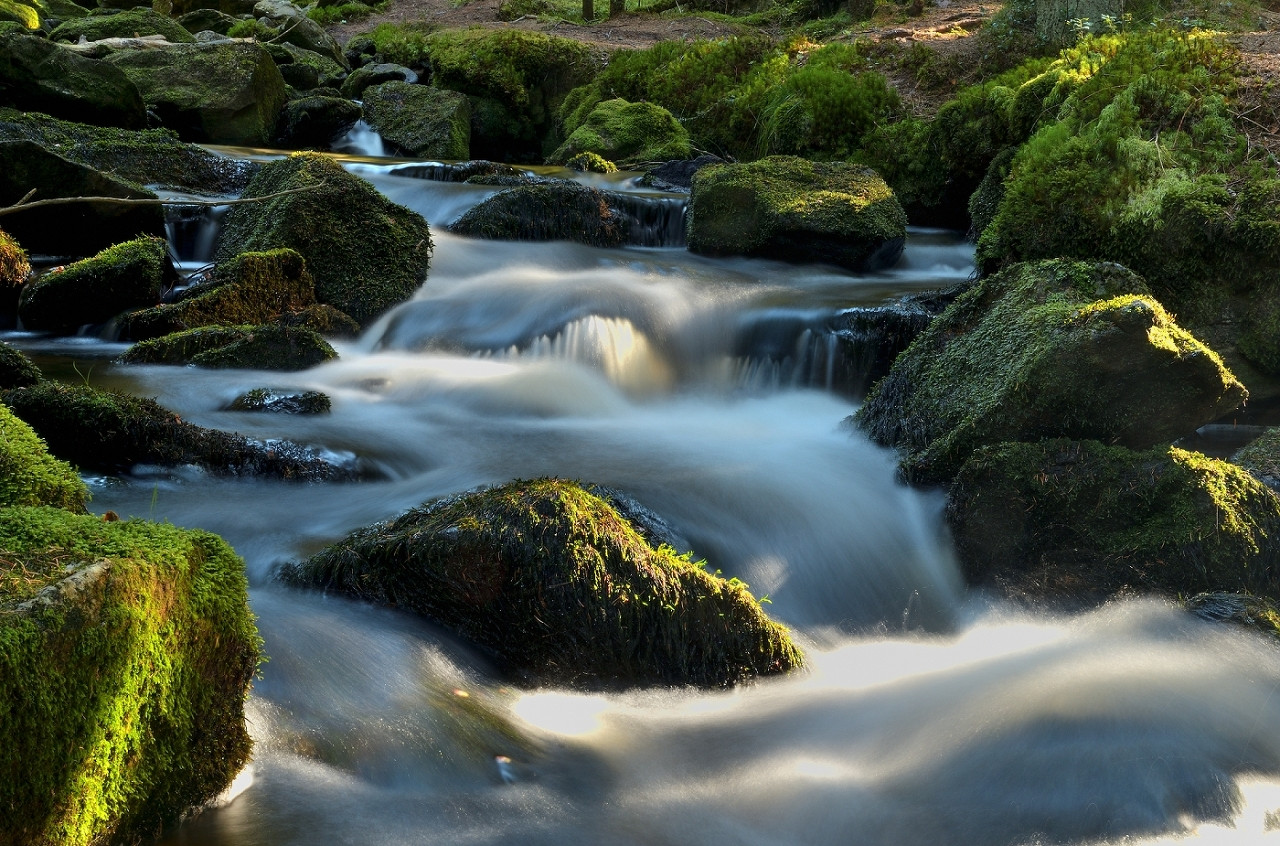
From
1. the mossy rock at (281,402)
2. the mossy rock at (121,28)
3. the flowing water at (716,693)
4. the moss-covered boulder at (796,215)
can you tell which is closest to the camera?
the flowing water at (716,693)

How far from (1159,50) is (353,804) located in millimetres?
9053

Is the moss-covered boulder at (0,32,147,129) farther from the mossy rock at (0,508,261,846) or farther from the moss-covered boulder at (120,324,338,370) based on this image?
the mossy rock at (0,508,261,846)

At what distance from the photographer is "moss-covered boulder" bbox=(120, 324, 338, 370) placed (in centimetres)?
696

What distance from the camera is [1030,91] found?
33.4ft

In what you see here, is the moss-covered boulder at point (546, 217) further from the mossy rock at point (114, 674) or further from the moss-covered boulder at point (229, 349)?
the mossy rock at point (114, 674)

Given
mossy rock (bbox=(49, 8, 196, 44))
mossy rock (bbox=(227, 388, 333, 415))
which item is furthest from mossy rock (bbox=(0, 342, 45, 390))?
mossy rock (bbox=(49, 8, 196, 44))

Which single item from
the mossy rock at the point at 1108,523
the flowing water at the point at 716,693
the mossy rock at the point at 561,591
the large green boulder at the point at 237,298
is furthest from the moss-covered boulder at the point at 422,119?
the mossy rock at the point at 561,591

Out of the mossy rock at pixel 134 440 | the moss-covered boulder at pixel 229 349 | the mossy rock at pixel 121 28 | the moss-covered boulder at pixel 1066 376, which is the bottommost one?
the moss-covered boulder at pixel 229 349

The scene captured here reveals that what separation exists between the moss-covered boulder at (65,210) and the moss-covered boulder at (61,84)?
148 inches

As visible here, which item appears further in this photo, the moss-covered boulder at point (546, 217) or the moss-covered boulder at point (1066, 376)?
the moss-covered boulder at point (546, 217)

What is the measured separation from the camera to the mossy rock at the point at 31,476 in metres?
3.19

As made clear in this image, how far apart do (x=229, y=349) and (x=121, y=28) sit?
525 inches

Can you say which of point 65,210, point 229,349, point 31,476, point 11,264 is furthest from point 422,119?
point 31,476

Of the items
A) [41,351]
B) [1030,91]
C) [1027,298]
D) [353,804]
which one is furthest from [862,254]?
[353,804]
